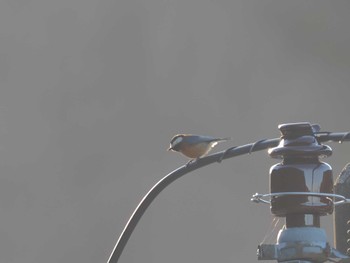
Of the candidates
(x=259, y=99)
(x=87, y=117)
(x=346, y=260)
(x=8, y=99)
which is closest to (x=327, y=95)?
(x=259, y=99)

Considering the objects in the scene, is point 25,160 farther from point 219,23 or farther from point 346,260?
point 346,260

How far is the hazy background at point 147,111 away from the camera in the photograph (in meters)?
9.41

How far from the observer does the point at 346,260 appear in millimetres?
1243

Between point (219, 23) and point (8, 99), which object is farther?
point (219, 23)

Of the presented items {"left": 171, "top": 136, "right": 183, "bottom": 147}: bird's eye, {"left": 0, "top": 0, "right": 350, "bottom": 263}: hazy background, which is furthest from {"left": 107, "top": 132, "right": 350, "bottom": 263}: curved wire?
{"left": 0, "top": 0, "right": 350, "bottom": 263}: hazy background

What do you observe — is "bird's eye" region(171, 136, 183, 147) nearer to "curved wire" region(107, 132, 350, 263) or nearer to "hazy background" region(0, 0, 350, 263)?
"curved wire" region(107, 132, 350, 263)

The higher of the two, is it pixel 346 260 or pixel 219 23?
pixel 219 23

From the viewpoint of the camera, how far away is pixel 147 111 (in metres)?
11.2

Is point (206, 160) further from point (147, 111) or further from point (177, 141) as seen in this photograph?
point (147, 111)

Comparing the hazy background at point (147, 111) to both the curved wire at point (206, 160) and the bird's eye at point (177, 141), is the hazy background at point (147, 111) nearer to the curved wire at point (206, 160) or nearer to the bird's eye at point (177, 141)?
the bird's eye at point (177, 141)

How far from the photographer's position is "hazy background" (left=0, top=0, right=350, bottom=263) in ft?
30.9

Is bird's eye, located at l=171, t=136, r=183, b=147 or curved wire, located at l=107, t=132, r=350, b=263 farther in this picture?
bird's eye, located at l=171, t=136, r=183, b=147

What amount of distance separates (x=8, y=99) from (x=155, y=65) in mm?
1480

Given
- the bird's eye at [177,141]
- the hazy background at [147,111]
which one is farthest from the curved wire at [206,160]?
the hazy background at [147,111]
